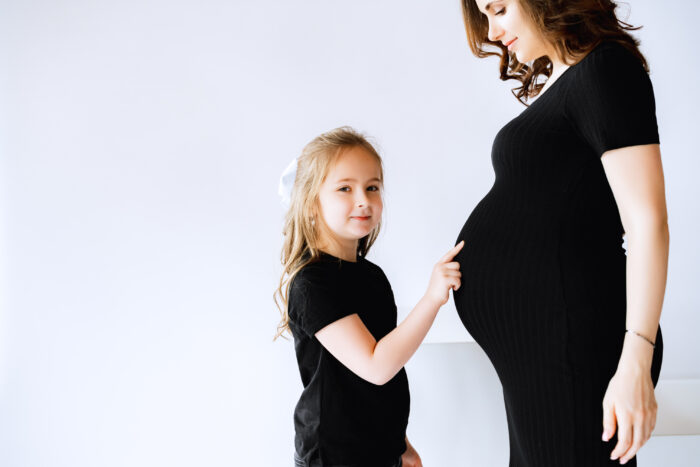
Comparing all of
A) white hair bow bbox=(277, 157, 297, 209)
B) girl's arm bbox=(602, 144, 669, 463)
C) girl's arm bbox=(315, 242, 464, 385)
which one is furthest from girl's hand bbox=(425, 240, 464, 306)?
white hair bow bbox=(277, 157, 297, 209)

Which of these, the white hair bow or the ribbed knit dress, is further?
the white hair bow

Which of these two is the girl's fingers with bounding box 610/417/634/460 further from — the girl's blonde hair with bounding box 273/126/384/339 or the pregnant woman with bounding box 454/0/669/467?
the girl's blonde hair with bounding box 273/126/384/339

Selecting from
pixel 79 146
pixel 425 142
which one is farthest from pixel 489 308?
pixel 79 146

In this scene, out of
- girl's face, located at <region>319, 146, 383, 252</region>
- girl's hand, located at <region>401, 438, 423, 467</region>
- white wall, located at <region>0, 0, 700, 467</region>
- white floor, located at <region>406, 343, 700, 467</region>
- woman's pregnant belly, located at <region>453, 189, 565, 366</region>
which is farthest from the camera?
white wall, located at <region>0, 0, 700, 467</region>

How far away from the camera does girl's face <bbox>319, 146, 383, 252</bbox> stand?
1064 mm

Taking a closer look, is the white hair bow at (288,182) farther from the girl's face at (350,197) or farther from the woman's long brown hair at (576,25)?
the woman's long brown hair at (576,25)

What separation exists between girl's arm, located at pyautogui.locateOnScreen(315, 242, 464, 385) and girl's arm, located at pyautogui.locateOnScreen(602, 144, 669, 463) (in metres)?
0.30

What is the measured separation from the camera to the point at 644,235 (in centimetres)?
70

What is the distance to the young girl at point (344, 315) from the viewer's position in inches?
38.4

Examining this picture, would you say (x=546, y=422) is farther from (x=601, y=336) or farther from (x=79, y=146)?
(x=79, y=146)

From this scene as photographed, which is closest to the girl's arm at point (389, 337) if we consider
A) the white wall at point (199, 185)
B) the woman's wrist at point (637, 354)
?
the woman's wrist at point (637, 354)

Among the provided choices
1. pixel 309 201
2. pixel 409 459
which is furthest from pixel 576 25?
pixel 409 459

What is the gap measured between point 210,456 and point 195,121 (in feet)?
3.82

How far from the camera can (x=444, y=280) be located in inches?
37.0
